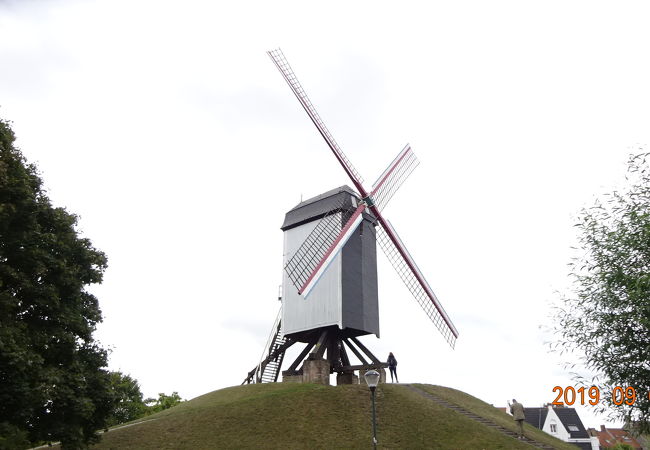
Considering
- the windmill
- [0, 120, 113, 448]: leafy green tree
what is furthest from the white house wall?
[0, 120, 113, 448]: leafy green tree

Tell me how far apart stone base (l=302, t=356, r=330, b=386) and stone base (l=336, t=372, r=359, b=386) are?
242 centimetres

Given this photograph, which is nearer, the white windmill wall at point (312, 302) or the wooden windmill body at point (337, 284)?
the white windmill wall at point (312, 302)

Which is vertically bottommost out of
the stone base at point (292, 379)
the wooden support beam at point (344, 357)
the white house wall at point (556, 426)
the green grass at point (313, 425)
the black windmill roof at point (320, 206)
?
the green grass at point (313, 425)

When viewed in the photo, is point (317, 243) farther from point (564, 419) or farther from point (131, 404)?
point (564, 419)

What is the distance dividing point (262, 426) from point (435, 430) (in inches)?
346

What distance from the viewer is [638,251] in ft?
58.1

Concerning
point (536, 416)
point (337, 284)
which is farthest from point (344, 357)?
point (536, 416)

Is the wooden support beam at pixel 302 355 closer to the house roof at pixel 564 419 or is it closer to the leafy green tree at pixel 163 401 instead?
the leafy green tree at pixel 163 401

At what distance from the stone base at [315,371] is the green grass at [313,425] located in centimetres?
112

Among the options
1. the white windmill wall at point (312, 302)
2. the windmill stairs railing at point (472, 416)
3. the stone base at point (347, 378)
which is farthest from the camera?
the stone base at point (347, 378)

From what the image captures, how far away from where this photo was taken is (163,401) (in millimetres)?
55719

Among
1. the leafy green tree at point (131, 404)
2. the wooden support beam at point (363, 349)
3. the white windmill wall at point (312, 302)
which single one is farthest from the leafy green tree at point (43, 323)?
the leafy green tree at point (131, 404)

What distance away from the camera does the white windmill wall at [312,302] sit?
32.7 meters

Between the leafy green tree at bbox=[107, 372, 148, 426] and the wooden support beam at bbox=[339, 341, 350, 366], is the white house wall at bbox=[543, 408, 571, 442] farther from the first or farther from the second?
the leafy green tree at bbox=[107, 372, 148, 426]
